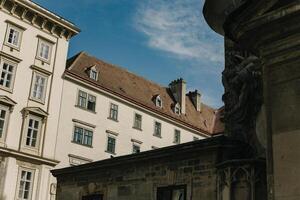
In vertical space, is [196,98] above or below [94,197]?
above

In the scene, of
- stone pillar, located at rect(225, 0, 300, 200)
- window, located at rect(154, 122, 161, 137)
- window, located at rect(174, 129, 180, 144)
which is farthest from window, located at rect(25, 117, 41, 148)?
stone pillar, located at rect(225, 0, 300, 200)

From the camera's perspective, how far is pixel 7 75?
29.7 meters

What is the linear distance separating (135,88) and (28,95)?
531 inches

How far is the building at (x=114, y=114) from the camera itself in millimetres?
33000

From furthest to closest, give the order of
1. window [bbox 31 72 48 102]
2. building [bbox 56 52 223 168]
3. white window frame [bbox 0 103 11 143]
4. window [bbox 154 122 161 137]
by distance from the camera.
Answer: window [bbox 154 122 161 137]
building [bbox 56 52 223 168]
window [bbox 31 72 48 102]
white window frame [bbox 0 103 11 143]

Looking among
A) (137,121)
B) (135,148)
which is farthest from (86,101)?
(135,148)

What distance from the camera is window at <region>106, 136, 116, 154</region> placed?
116ft

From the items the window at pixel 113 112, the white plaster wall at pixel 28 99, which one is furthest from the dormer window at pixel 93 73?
the white plaster wall at pixel 28 99

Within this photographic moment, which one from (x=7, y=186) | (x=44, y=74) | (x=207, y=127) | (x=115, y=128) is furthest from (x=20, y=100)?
(x=207, y=127)

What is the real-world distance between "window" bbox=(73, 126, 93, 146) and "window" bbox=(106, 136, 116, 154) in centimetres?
195

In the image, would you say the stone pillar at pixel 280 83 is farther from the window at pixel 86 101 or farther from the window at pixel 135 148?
the window at pixel 135 148

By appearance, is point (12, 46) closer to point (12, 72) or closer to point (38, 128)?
point (12, 72)

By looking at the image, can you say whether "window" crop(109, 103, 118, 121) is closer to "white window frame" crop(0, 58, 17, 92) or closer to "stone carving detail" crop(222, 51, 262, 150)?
"white window frame" crop(0, 58, 17, 92)

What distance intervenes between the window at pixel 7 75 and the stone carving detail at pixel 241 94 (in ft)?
75.5
